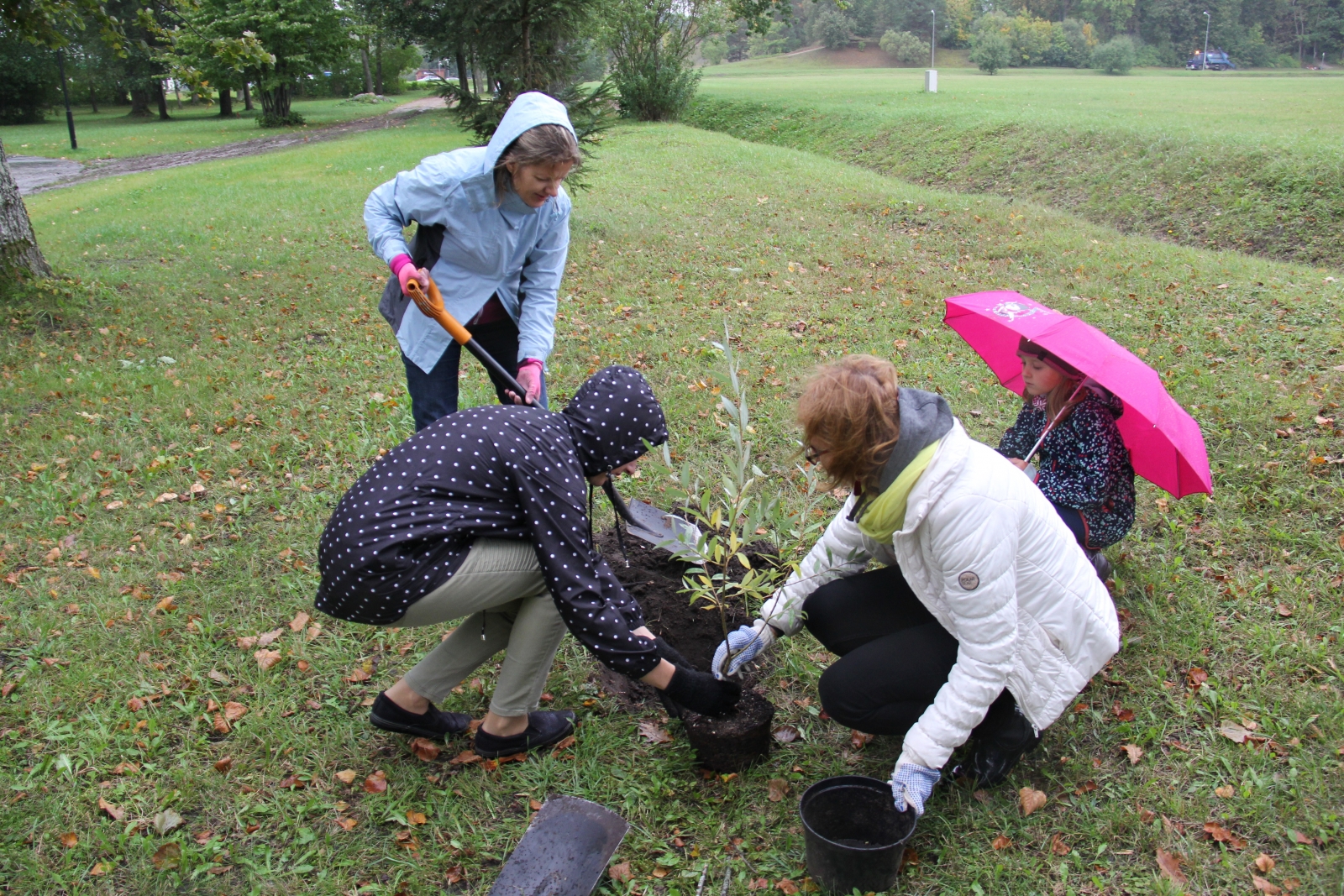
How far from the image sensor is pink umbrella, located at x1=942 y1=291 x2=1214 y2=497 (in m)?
2.63

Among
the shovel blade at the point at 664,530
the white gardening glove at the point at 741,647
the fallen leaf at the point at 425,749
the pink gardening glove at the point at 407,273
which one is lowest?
the fallen leaf at the point at 425,749

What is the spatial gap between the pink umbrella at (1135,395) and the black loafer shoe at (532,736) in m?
1.99

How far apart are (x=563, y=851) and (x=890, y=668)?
106 cm

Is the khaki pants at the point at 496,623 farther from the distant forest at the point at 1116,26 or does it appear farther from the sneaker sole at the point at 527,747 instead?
the distant forest at the point at 1116,26

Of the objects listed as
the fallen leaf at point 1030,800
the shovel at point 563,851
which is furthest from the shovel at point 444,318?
the fallen leaf at point 1030,800

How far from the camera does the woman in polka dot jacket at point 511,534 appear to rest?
2.29 m

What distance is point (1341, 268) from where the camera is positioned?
7.93 meters

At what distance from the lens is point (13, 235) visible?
24.4 ft

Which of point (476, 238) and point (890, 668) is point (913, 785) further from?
point (476, 238)

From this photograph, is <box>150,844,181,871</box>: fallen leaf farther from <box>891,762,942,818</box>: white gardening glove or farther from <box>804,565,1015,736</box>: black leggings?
<box>891,762,942,818</box>: white gardening glove

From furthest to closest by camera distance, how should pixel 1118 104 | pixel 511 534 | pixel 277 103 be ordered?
1. pixel 277 103
2. pixel 1118 104
3. pixel 511 534

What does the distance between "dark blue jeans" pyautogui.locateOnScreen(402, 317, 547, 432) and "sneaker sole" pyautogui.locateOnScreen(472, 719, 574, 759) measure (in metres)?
1.21

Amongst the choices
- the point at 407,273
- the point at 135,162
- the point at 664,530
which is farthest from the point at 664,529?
the point at 135,162

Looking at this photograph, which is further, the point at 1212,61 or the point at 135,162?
the point at 1212,61
